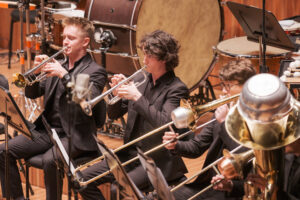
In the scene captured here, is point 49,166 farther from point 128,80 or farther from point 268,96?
point 268,96

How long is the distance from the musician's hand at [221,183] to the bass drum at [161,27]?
2.51 meters

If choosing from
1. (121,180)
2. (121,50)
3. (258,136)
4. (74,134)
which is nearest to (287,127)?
(258,136)

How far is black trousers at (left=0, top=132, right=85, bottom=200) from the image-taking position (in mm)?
3855

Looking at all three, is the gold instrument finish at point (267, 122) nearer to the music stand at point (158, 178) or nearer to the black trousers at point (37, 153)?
the music stand at point (158, 178)

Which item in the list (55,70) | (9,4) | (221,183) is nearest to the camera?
(221,183)

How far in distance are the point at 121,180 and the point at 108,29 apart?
8.78 feet

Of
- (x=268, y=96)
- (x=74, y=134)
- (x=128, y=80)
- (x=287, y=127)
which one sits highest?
(x=268, y=96)

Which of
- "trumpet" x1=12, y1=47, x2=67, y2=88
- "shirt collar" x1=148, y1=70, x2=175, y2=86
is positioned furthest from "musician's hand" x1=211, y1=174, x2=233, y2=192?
"trumpet" x1=12, y1=47, x2=67, y2=88

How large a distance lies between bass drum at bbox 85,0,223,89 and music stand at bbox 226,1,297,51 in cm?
123

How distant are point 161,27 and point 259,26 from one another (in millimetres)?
1531

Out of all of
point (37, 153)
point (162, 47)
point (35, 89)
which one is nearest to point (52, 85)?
point (35, 89)

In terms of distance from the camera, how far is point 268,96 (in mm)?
1412

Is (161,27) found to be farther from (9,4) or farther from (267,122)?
(267,122)

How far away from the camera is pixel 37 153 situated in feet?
13.3
